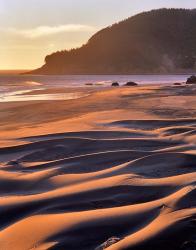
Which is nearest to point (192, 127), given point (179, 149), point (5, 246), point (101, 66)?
point (179, 149)

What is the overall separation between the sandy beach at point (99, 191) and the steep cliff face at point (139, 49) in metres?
102

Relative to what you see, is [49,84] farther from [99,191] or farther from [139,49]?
[139,49]

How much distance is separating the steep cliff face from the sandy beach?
4003 inches

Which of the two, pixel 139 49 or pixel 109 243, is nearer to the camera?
pixel 109 243

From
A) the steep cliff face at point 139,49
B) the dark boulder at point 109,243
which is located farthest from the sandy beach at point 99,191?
the steep cliff face at point 139,49

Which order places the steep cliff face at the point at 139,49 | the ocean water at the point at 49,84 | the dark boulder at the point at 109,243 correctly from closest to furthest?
the dark boulder at the point at 109,243
the ocean water at the point at 49,84
the steep cliff face at the point at 139,49

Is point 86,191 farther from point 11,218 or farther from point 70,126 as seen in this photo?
point 70,126

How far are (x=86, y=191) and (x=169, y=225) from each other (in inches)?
31.4

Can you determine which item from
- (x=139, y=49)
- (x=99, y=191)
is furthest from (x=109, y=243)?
(x=139, y=49)

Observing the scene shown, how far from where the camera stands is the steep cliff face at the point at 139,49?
10988 centimetres

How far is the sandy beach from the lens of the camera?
7.30 feet

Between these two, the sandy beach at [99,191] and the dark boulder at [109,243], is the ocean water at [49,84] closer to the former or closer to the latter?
the sandy beach at [99,191]

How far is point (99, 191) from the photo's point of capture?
9.64ft

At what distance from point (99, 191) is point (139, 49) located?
115527 mm
